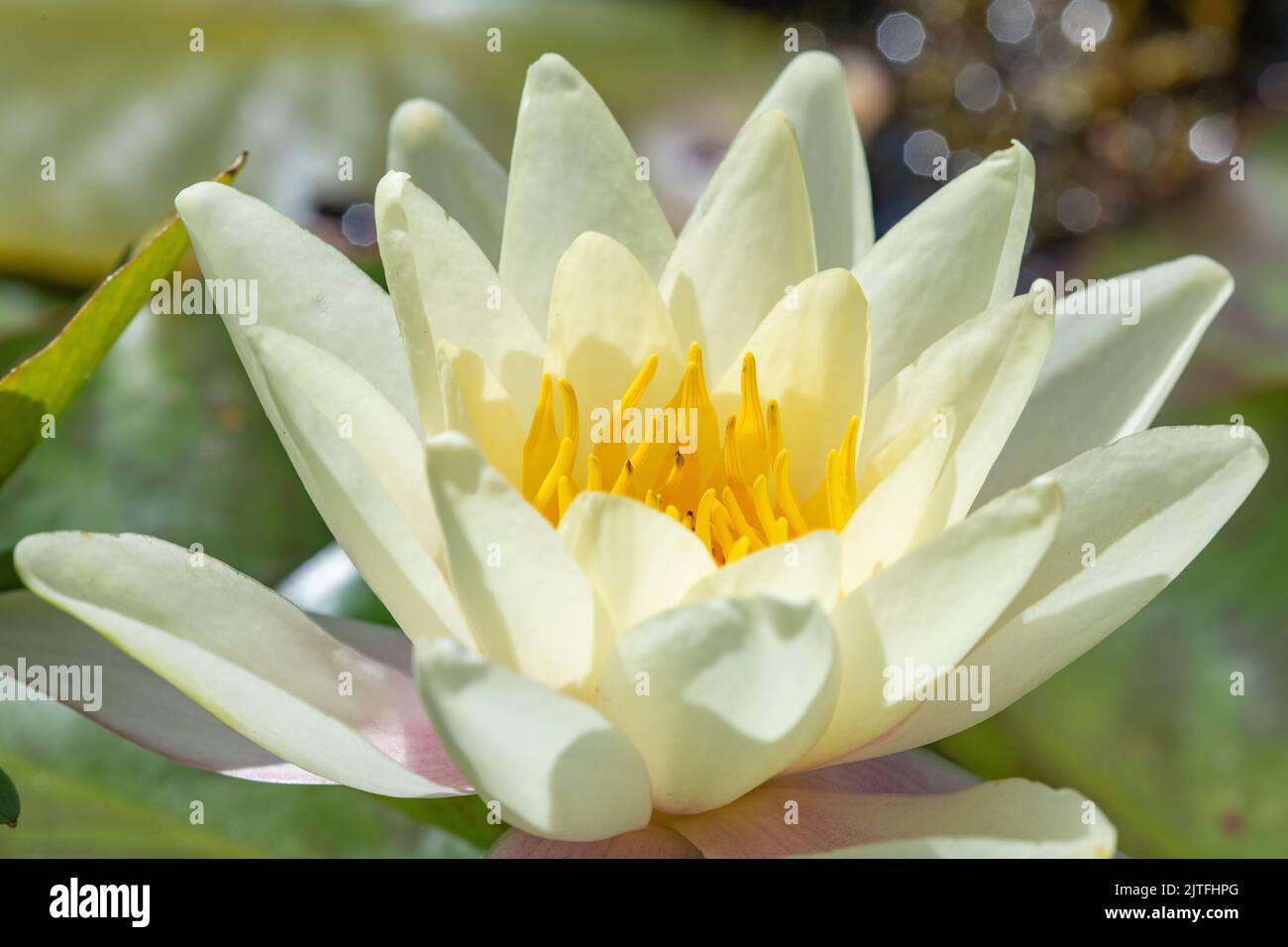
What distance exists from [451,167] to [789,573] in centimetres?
73

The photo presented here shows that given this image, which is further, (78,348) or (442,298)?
(78,348)

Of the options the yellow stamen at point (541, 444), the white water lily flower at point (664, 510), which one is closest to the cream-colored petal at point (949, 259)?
the white water lily flower at point (664, 510)

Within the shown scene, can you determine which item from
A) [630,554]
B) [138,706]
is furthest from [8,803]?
[630,554]

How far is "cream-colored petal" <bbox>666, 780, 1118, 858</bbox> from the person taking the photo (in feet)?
2.93

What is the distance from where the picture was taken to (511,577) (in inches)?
35.1

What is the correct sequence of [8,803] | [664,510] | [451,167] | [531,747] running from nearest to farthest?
Result: [531,747] < [8,803] < [664,510] < [451,167]

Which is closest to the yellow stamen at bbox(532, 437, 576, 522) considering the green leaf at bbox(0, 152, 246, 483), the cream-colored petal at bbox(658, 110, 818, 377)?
the cream-colored petal at bbox(658, 110, 818, 377)

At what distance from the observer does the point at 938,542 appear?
34.8 inches

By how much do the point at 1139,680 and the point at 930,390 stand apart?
0.62 m

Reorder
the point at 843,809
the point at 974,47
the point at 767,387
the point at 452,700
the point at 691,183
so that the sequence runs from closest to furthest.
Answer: the point at 452,700 < the point at 843,809 < the point at 767,387 < the point at 691,183 < the point at 974,47

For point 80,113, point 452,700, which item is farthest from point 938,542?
point 80,113

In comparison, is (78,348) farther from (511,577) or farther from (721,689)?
(721,689)

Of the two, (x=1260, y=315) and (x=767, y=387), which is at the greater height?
(x=1260, y=315)
